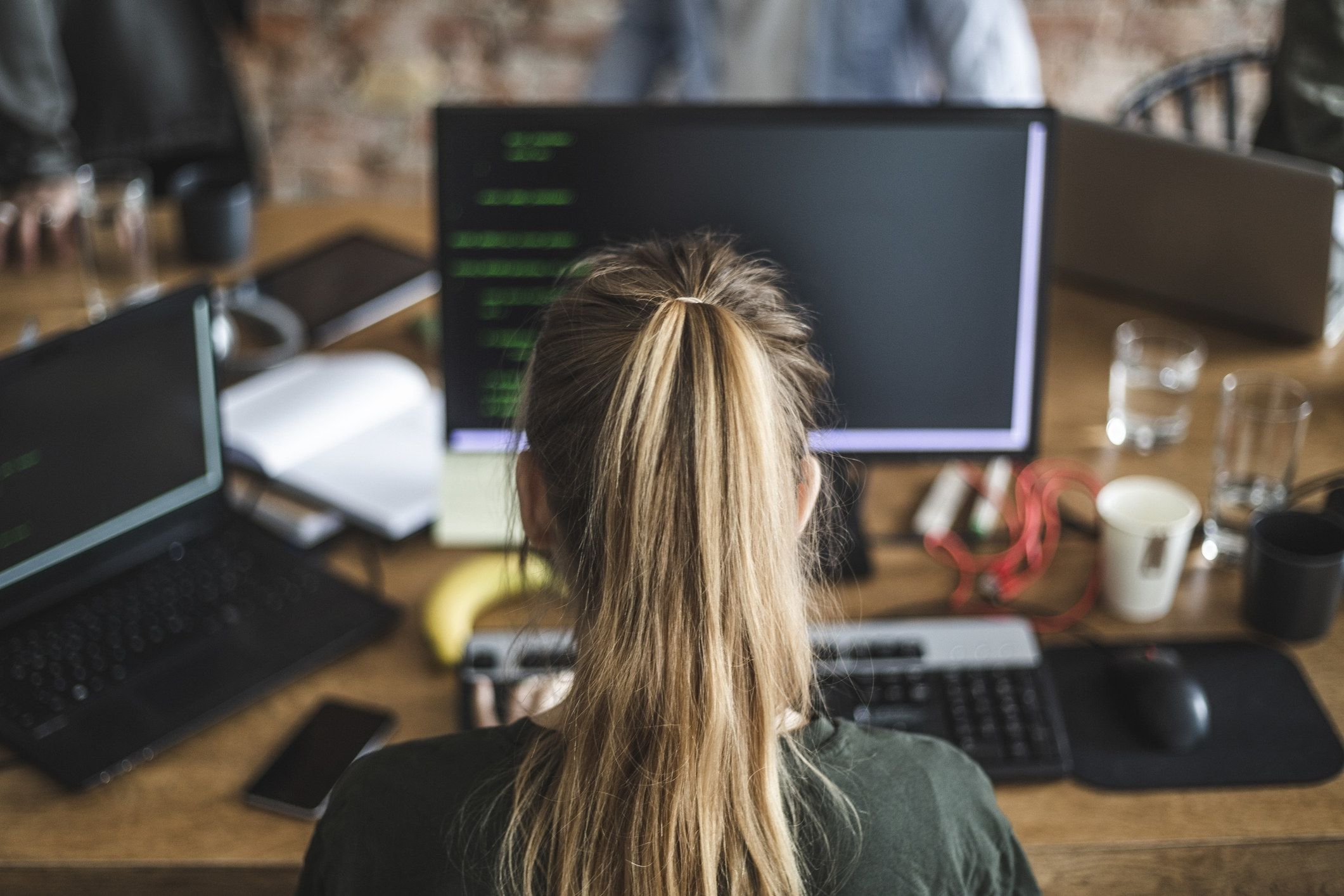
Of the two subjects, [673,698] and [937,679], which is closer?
[673,698]

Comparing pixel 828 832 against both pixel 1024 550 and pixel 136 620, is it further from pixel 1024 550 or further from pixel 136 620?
pixel 136 620

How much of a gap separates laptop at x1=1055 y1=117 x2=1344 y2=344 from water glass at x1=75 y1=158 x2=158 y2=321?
49.5 inches

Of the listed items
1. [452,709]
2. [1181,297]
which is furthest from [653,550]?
[1181,297]

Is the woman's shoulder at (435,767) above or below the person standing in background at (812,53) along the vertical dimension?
below

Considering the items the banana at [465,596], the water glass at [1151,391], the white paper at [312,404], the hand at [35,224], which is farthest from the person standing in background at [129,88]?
the water glass at [1151,391]

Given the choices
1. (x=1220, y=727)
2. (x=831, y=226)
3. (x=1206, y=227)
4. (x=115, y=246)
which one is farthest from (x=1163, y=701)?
(x=115, y=246)

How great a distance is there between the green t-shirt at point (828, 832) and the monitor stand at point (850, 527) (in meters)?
0.32

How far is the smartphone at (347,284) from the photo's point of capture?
164 centimetres

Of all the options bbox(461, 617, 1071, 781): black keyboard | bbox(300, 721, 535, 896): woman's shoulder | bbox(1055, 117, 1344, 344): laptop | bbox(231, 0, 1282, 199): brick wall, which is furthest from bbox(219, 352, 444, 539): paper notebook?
bbox(231, 0, 1282, 199): brick wall

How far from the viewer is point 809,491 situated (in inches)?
32.6

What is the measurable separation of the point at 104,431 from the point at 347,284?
694mm

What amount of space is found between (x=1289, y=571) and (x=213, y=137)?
2076 mm

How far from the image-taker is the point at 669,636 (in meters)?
0.70

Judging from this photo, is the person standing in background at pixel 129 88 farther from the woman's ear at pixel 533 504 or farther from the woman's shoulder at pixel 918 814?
the woman's shoulder at pixel 918 814
